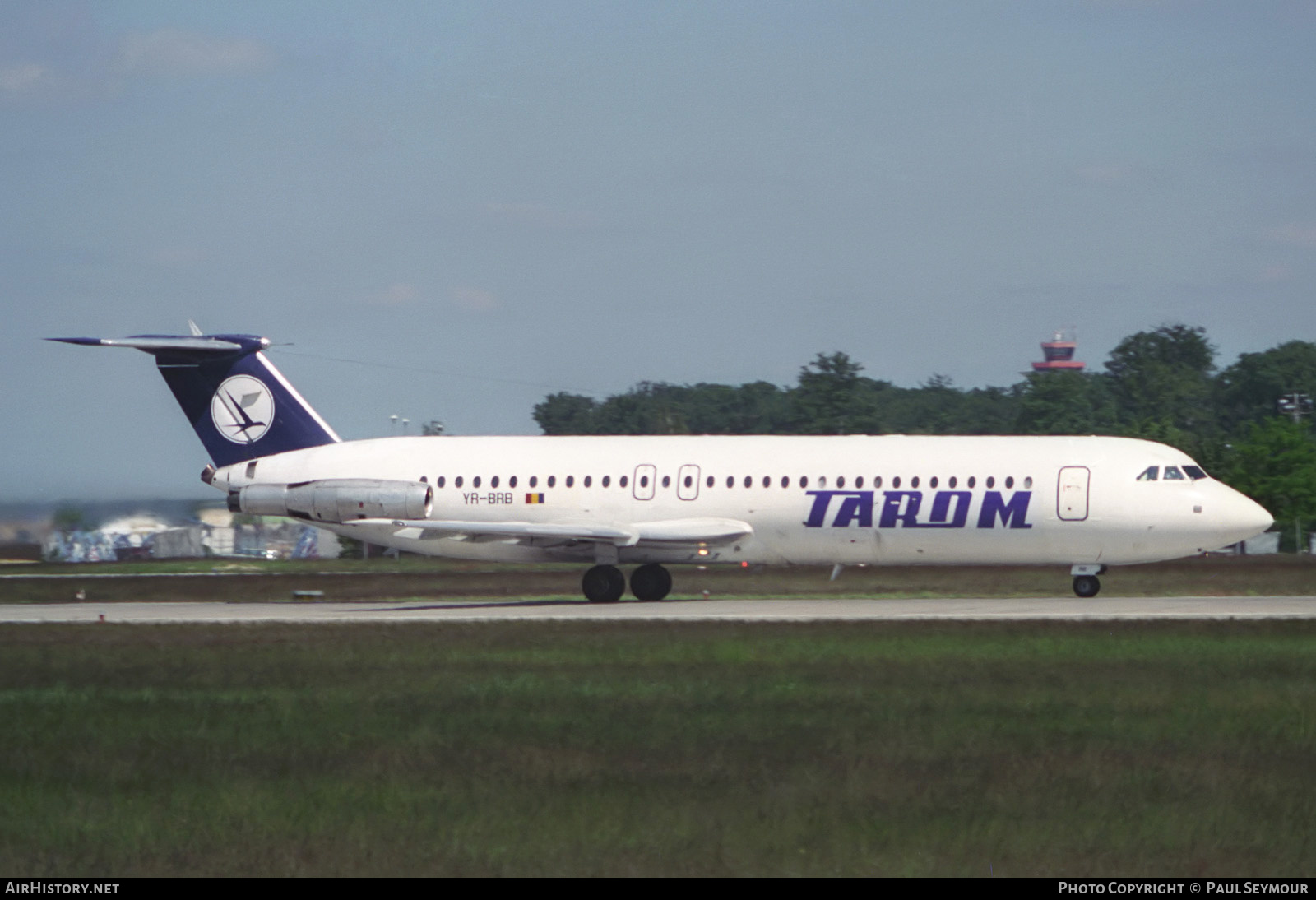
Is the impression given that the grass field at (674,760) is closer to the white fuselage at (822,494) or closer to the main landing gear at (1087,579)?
the white fuselage at (822,494)

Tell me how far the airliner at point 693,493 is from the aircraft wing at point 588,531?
0.16 ft

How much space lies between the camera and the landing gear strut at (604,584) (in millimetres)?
37344

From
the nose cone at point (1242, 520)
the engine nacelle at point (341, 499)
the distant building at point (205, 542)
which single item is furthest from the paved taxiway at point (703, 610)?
the distant building at point (205, 542)

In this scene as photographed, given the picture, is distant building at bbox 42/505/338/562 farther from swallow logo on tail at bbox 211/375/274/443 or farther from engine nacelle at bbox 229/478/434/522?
engine nacelle at bbox 229/478/434/522

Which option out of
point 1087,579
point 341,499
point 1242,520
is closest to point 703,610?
point 1087,579

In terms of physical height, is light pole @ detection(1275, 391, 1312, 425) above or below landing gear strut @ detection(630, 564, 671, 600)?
above

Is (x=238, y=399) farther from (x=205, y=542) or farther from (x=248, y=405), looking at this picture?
(x=205, y=542)

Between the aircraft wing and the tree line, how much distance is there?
2121 inches

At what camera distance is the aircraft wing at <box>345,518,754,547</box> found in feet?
117

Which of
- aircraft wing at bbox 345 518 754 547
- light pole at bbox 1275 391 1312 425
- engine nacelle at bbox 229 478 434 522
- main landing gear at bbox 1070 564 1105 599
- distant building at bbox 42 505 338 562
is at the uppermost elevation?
light pole at bbox 1275 391 1312 425

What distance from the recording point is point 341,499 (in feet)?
123

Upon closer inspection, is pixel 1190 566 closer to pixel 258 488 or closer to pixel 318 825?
pixel 258 488

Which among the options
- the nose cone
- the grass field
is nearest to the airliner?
the nose cone
